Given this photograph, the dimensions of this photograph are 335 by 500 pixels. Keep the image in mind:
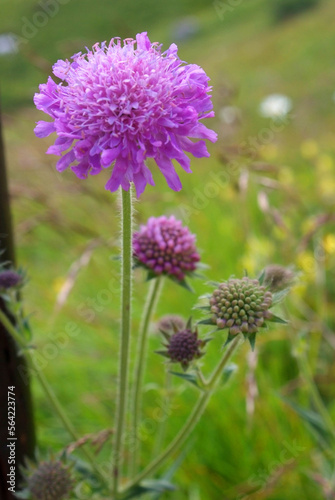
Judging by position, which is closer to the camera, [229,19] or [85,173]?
[85,173]

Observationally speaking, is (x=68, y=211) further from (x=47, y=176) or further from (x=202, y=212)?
(x=202, y=212)

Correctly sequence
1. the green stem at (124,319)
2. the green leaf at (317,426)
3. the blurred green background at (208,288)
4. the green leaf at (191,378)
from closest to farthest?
the green stem at (124,319), the green leaf at (191,378), the green leaf at (317,426), the blurred green background at (208,288)

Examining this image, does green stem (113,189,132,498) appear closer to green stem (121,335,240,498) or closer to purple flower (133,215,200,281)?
green stem (121,335,240,498)

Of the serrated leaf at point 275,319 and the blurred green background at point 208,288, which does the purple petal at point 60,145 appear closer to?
the blurred green background at point 208,288

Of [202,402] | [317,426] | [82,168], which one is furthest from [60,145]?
[317,426]

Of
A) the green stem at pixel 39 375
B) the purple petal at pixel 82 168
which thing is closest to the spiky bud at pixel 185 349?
the green stem at pixel 39 375

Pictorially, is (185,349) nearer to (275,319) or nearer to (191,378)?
(191,378)

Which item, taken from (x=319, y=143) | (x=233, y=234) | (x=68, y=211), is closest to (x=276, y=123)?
(x=233, y=234)
